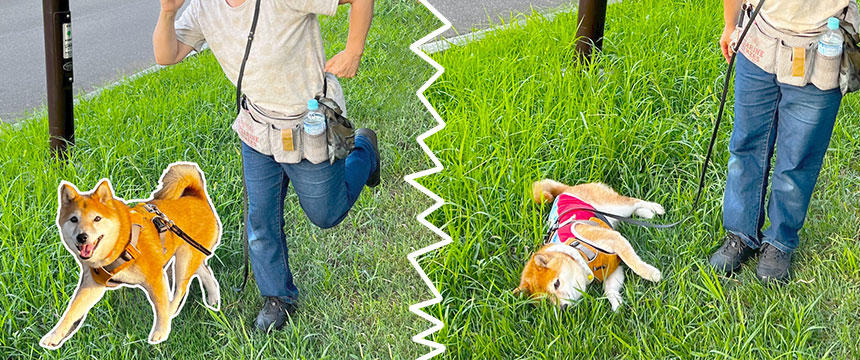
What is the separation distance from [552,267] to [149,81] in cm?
175

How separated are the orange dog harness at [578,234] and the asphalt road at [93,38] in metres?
1.62

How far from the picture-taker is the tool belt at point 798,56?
8.68 feet

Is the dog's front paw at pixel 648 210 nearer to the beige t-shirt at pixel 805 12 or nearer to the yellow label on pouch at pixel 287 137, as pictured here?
the beige t-shirt at pixel 805 12

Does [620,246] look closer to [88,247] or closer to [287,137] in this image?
[287,137]

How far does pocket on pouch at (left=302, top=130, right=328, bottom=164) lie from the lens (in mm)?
2227

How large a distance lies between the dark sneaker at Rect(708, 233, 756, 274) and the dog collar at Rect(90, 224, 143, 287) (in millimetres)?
1926

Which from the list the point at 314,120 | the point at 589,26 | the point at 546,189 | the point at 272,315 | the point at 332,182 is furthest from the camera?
the point at 589,26

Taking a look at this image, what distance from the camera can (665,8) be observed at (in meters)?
4.77

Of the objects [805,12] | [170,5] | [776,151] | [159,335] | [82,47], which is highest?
[170,5]

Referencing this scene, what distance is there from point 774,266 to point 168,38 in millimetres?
2112

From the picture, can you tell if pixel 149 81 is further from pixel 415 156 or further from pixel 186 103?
pixel 415 156

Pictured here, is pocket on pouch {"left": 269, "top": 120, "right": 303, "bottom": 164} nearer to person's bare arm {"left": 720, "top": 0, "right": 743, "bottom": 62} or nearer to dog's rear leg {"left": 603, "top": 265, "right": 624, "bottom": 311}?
dog's rear leg {"left": 603, "top": 265, "right": 624, "bottom": 311}

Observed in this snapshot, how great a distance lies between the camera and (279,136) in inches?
87.5

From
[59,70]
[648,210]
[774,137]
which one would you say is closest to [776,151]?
[774,137]
